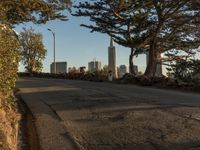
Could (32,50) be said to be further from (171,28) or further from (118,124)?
(118,124)

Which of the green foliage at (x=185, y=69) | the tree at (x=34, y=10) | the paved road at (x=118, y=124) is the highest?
the tree at (x=34, y=10)

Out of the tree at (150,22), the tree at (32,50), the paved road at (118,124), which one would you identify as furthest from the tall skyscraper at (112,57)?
the paved road at (118,124)

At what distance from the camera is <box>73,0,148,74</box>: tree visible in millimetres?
37906

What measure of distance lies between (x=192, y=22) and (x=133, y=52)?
648cm

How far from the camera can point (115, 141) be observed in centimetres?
946

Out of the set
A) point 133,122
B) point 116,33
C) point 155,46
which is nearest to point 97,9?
point 116,33

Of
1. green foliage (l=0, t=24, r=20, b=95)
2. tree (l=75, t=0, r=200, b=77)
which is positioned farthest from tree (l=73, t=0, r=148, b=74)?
green foliage (l=0, t=24, r=20, b=95)

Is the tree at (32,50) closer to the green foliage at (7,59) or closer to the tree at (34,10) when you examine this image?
the tree at (34,10)

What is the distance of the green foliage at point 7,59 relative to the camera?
1137 centimetres

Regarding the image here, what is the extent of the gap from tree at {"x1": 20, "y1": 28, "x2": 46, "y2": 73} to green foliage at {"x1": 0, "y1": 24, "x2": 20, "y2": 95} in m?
62.4

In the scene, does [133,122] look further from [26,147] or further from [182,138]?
[26,147]

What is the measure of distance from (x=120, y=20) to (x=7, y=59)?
28.2 metres

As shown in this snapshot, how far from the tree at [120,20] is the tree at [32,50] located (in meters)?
35.1

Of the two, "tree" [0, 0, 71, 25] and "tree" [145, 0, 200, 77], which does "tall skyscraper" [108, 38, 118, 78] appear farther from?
"tree" [0, 0, 71, 25]
